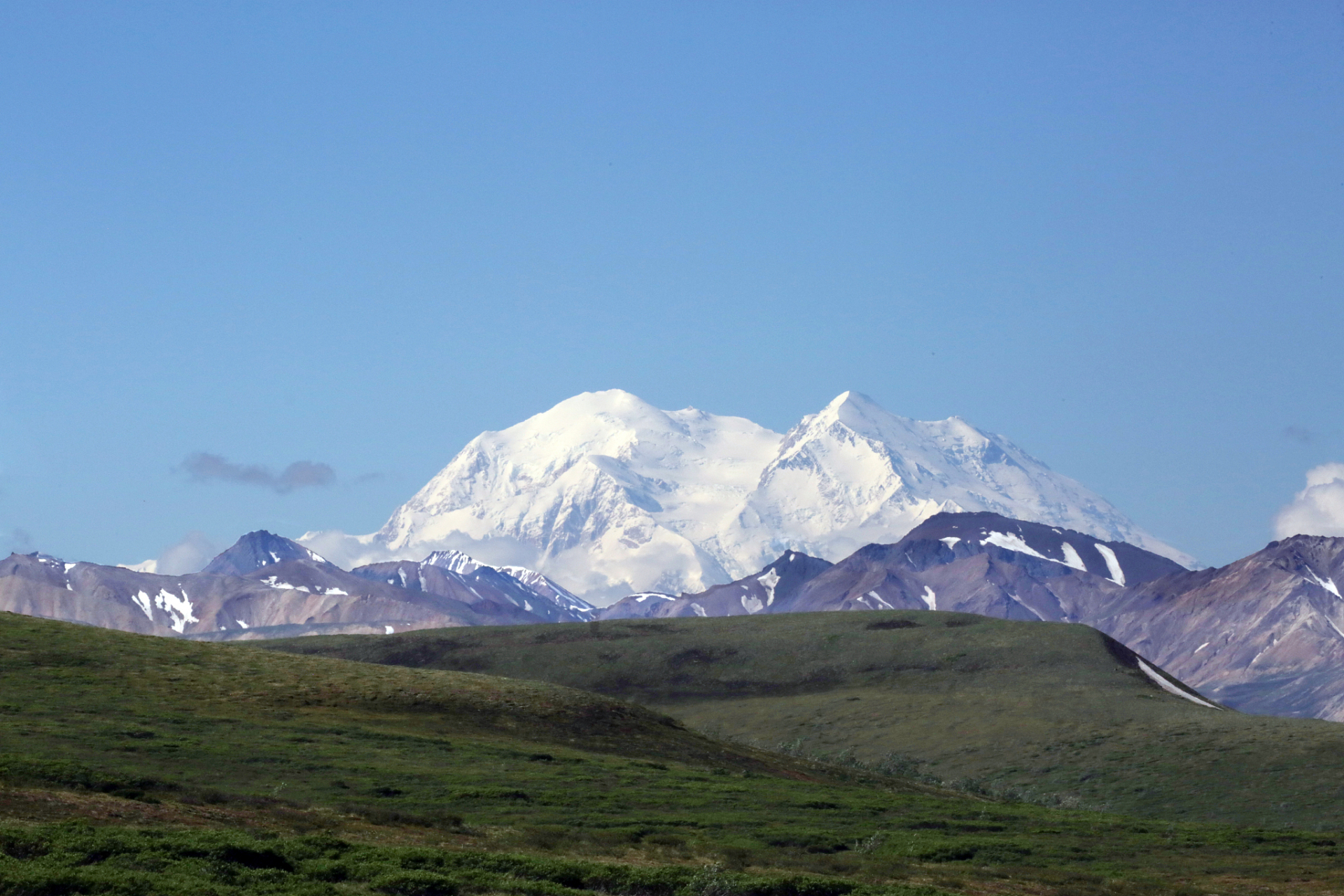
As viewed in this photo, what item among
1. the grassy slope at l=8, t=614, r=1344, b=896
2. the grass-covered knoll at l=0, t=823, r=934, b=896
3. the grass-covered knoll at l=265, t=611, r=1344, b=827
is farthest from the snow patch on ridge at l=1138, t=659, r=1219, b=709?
→ the grass-covered knoll at l=0, t=823, r=934, b=896

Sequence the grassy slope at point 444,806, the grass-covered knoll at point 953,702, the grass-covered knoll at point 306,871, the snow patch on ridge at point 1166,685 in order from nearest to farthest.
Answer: the grass-covered knoll at point 306,871, the grassy slope at point 444,806, the grass-covered knoll at point 953,702, the snow patch on ridge at point 1166,685

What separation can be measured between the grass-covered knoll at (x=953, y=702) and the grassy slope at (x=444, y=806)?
26725 mm

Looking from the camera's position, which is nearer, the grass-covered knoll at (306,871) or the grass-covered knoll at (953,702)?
the grass-covered knoll at (306,871)

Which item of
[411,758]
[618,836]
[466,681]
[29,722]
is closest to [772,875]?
[618,836]

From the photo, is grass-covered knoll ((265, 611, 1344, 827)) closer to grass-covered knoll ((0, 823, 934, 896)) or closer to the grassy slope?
the grassy slope

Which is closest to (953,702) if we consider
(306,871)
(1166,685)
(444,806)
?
(1166,685)

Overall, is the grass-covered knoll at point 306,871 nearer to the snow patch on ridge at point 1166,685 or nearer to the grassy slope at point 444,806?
the grassy slope at point 444,806

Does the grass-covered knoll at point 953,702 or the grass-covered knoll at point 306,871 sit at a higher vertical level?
the grass-covered knoll at point 953,702

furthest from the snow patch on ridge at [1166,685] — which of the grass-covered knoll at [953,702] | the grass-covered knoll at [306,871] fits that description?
the grass-covered knoll at [306,871]

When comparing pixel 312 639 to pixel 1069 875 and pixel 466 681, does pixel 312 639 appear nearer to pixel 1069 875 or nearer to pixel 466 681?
pixel 466 681

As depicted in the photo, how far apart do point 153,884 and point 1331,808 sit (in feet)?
275

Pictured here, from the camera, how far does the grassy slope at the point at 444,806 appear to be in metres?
39.0

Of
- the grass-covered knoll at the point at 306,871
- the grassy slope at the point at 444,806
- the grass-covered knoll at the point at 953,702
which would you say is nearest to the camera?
the grass-covered knoll at the point at 306,871

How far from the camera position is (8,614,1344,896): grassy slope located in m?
39.0
